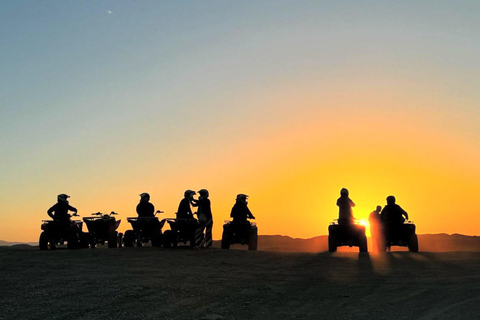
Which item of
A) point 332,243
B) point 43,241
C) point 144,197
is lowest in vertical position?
point 43,241


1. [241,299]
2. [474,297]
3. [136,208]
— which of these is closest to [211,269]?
[241,299]

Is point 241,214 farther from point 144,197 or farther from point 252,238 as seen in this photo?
point 144,197

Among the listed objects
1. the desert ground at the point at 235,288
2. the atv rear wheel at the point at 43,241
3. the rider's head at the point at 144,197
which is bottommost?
the desert ground at the point at 235,288

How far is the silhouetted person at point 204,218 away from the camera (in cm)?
2292

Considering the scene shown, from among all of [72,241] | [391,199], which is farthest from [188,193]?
[391,199]

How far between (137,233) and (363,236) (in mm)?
8955

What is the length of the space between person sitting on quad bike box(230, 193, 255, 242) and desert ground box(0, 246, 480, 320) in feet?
18.3

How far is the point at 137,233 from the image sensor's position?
79.5 feet

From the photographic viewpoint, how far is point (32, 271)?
14.4 meters

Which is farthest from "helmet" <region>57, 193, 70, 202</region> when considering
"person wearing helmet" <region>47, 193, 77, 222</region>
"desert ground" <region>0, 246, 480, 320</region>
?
"desert ground" <region>0, 246, 480, 320</region>

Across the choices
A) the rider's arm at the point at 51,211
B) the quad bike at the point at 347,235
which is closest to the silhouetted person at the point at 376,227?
the quad bike at the point at 347,235

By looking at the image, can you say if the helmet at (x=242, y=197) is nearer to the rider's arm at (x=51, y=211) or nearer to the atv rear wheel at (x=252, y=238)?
the atv rear wheel at (x=252, y=238)

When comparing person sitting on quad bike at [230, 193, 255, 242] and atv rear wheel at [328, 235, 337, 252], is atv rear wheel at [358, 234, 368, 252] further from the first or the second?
person sitting on quad bike at [230, 193, 255, 242]

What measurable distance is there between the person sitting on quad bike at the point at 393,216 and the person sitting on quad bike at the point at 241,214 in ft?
17.7
